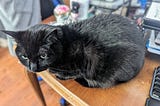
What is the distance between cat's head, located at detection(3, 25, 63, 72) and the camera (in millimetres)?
527

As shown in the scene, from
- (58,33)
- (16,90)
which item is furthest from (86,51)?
(16,90)

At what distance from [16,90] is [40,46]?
3.16ft

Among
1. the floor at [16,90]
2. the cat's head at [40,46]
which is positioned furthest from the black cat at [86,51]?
the floor at [16,90]

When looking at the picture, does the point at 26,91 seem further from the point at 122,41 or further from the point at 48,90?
the point at 122,41

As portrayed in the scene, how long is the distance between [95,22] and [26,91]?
0.93 meters

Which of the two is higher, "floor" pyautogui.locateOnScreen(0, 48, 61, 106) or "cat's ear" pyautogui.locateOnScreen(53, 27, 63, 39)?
"cat's ear" pyautogui.locateOnScreen(53, 27, 63, 39)

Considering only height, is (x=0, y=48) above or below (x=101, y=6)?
below

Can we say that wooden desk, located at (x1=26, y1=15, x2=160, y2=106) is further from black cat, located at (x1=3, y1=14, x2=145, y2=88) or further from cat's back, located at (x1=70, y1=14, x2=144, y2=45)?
cat's back, located at (x1=70, y1=14, x2=144, y2=45)

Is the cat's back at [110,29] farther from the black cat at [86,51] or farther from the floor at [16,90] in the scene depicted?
the floor at [16,90]

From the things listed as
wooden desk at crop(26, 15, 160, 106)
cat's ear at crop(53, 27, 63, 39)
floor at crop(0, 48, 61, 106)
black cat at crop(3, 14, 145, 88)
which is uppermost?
cat's ear at crop(53, 27, 63, 39)

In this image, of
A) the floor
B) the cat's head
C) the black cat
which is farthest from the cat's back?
the floor

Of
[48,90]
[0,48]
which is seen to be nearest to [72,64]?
[48,90]

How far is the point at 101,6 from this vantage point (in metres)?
1.12

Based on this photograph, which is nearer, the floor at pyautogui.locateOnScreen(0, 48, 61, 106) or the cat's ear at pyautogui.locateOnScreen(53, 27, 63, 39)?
the cat's ear at pyautogui.locateOnScreen(53, 27, 63, 39)
